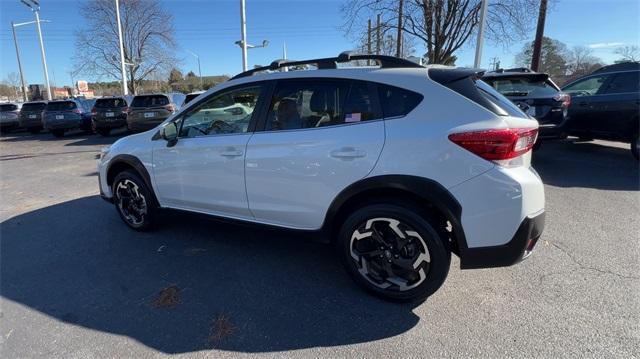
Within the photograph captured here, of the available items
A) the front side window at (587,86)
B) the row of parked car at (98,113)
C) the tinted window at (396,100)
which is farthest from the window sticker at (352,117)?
the row of parked car at (98,113)

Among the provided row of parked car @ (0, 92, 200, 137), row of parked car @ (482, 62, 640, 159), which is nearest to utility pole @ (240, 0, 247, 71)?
row of parked car @ (0, 92, 200, 137)

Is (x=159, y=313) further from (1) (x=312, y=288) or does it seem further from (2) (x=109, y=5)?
(2) (x=109, y=5)

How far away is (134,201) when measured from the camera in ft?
14.7

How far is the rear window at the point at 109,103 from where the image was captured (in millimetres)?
14977

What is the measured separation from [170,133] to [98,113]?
12969mm

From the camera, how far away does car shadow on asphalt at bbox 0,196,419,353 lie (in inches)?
104

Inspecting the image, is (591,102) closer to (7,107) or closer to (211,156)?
(211,156)

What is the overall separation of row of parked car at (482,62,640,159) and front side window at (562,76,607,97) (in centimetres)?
2

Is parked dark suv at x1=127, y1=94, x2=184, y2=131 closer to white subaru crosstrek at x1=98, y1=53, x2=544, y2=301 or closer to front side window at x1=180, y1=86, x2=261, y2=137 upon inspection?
front side window at x1=180, y1=86, x2=261, y2=137

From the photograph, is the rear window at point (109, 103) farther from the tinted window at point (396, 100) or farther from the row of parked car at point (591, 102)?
the tinted window at point (396, 100)

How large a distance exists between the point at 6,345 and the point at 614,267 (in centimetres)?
481

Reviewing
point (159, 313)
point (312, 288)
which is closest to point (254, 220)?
point (312, 288)

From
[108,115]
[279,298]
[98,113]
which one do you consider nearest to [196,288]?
[279,298]

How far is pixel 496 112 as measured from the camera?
2613 millimetres
